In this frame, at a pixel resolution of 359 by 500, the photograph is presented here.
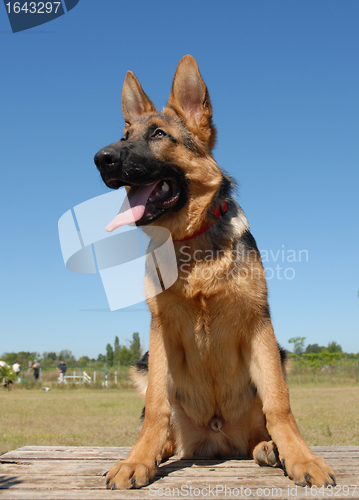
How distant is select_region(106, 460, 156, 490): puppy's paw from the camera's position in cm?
238

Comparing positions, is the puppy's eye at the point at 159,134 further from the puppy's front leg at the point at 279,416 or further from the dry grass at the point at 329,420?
the dry grass at the point at 329,420

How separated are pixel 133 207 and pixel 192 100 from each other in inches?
50.9

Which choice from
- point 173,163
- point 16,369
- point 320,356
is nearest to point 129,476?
point 173,163

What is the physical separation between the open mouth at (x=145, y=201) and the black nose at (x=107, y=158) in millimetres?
139

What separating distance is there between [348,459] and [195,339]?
155 cm

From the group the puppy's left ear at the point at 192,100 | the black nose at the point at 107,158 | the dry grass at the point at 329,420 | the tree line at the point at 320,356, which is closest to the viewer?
the black nose at the point at 107,158

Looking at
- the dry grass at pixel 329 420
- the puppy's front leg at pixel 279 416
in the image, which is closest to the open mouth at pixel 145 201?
the puppy's front leg at pixel 279 416

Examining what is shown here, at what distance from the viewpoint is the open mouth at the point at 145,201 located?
3.01 meters

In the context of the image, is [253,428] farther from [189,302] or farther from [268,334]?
[189,302]

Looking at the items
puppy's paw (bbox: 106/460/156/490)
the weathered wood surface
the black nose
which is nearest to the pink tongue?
the black nose

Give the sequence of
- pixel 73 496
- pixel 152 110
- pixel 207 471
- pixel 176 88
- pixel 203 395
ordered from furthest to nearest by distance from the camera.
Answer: pixel 152 110 → pixel 176 88 → pixel 203 395 → pixel 207 471 → pixel 73 496

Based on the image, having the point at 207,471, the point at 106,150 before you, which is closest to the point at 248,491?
the point at 207,471

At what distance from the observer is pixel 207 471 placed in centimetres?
275

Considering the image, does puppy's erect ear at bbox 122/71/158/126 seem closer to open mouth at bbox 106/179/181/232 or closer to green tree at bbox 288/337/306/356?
open mouth at bbox 106/179/181/232
